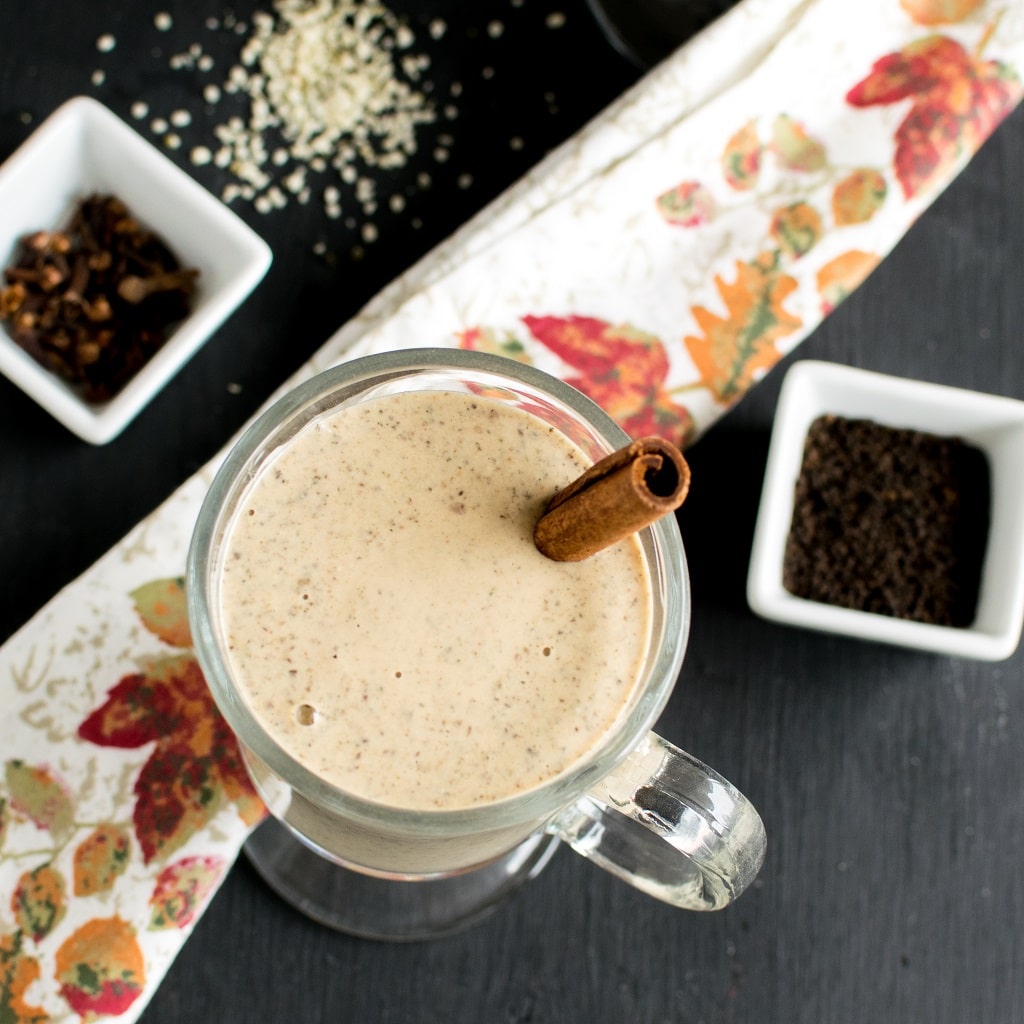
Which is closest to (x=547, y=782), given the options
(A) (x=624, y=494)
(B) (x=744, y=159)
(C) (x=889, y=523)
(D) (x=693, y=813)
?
(D) (x=693, y=813)

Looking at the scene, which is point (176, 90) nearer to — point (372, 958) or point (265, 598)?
point (265, 598)

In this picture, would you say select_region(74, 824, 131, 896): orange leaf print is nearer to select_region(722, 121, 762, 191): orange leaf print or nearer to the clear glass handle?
the clear glass handle

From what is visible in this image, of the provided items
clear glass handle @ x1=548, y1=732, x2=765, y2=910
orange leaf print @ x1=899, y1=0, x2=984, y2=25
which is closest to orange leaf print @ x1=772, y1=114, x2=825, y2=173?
orange leaf print @ x1=899, y1=0, x2=984, y2=25

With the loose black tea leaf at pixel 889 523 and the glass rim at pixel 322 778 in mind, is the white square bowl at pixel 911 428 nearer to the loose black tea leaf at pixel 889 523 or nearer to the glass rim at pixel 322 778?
the loose black tea leaf at pixel 889 523

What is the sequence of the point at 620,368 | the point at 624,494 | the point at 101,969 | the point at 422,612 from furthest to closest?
the point at 620,368, the point at 101,969, the point at 422,612, the point at 624,494

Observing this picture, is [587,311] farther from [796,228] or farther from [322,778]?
[322,778]

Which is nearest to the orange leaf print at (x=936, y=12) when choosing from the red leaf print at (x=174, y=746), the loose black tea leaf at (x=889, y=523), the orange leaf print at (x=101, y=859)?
the loose black tea leaf at (x=889, y=523)
